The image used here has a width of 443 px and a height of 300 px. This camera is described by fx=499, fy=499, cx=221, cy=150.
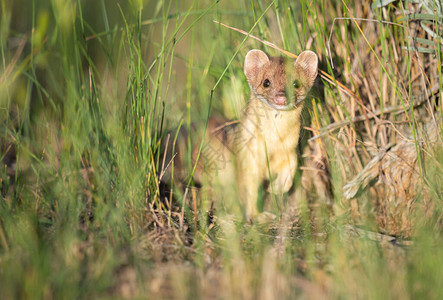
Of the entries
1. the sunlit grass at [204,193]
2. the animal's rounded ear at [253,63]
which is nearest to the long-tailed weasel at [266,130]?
the animal's rounded ear at [253,63]

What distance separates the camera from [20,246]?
2.55m

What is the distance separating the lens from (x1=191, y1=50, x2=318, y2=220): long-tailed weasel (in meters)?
3.43

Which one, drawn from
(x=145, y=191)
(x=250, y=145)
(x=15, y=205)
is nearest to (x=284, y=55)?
(x=250, y=145)

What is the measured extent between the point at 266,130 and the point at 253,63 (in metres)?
0.50

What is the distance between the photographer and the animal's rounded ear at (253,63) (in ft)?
11.6

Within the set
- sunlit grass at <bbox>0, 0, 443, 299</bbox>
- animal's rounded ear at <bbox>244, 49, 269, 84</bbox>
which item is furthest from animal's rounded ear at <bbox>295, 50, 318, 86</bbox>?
animal's rounded ear at <bbox>244, 49, 269, 84</bbox>

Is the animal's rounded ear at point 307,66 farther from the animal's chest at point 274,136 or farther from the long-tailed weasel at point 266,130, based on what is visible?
the animal's chest at point 274,136

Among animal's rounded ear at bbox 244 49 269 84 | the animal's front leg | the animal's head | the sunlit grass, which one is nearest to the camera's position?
the sunlit grass

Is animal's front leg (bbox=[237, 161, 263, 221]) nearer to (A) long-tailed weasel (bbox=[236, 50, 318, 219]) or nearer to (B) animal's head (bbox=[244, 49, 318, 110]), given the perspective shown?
(A) long-tailed weasel (bbox=[236, 50, 318, 219])

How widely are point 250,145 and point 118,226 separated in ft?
4.33

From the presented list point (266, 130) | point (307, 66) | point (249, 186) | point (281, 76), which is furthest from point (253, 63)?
point (249, 186)

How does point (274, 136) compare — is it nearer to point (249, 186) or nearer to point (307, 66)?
point (249, 186)

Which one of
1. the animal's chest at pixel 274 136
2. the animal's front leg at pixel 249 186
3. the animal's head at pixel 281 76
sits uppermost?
the animal's head at pixel 281 76

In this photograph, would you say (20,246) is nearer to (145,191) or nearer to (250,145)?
(145,191)
